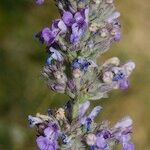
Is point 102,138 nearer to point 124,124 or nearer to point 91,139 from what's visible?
point 91,139

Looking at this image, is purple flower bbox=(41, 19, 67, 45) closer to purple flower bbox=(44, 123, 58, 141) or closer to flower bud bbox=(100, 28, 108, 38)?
flower bud bbox=(100, 28, 108, 38)

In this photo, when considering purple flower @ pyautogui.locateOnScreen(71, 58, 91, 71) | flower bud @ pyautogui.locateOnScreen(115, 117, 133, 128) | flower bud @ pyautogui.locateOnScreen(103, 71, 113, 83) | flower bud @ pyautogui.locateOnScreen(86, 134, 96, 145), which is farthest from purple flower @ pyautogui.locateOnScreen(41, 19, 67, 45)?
flower bud @ pyautogui.locateOnScreen(115, 117, 133, 128)

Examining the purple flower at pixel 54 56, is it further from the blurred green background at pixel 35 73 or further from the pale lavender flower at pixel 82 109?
the blurred green background at pixel 35 73

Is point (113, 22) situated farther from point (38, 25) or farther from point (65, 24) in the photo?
point (38, 25)

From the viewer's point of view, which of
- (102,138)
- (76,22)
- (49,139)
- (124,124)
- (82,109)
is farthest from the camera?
(124,124)

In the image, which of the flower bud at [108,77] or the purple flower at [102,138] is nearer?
the purple flower at [102,138]

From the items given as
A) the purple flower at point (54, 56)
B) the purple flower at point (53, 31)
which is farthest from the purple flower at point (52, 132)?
the purple flower at point (53, 31)

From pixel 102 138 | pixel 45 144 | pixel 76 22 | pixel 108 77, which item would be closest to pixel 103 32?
pixel 76 22
